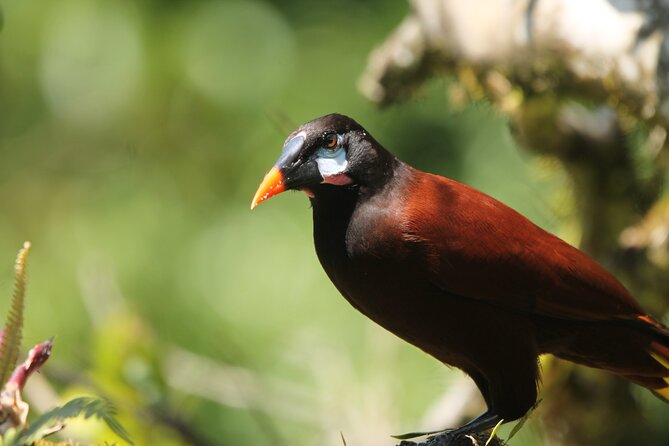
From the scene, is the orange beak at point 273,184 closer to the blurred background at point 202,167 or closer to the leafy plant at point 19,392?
the leafy plant at point 19,392

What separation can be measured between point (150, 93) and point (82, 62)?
54 cm

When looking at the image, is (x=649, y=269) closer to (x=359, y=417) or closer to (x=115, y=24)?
(x=359, y=417)

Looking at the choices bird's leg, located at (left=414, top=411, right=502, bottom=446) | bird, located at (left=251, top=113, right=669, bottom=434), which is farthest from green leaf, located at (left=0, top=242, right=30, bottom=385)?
bird's leg, located at (left=414, top=411, right=502, bottom=446)

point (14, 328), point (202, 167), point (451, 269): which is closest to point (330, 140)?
point (451, 269)

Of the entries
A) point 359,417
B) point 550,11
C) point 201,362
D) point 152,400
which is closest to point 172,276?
point 201,362

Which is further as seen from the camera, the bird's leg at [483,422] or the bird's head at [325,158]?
the bird's leg at [483,422]

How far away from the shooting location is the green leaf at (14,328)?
150 centimetres

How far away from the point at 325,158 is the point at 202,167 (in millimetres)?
3778

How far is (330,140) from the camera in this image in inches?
88.1

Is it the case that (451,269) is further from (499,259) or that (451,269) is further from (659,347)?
(659,347)

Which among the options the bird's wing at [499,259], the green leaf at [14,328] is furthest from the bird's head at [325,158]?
the green leaf at [14,328]

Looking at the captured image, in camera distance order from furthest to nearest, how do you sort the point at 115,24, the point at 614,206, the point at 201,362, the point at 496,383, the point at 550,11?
the point at 115,24
the point at 201,362
the point at 614,206
the point at 550,11
the point at 496,383

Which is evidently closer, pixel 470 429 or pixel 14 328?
pixel 14 328

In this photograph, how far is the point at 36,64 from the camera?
20.3ft
